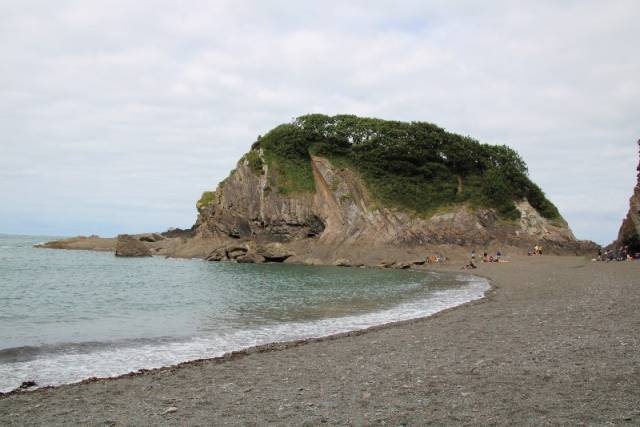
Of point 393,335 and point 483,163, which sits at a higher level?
point 483,163

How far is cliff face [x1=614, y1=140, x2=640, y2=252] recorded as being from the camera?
1728 inches

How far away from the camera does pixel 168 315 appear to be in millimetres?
22078

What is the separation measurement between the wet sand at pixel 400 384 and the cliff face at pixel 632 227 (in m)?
32.8

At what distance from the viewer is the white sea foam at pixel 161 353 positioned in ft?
40.3

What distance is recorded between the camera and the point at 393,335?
617 inches

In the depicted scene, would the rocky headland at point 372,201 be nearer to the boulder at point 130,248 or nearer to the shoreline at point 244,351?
the boulder at point 130,248

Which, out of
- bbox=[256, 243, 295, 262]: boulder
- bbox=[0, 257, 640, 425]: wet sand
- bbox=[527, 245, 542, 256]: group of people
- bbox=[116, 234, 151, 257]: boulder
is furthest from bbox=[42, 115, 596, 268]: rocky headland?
bbox=[0, 257, 640, 425]: wet sand

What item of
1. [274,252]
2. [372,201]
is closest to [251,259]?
[274,252]

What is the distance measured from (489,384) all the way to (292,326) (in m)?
10.8

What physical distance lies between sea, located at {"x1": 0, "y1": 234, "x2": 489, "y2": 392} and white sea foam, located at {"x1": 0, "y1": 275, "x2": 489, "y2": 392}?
0.03 metres

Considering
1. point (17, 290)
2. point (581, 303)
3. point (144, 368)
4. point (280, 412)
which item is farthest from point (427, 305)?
point (17, 290)

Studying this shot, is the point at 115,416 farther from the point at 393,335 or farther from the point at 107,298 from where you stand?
the point at 107,298

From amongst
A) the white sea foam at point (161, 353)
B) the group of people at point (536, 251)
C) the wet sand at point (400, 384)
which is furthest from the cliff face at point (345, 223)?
the wet sand at point (400, 384)

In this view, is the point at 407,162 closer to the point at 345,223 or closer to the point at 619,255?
the point at 345,223
